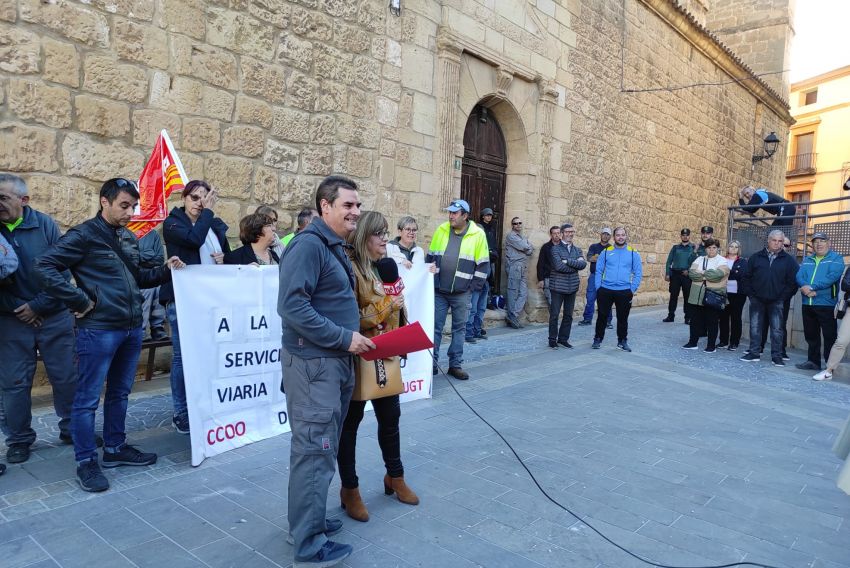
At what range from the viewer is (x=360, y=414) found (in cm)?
309

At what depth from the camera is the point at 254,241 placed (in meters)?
4.61

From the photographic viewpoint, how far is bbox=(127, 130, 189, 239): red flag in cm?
496

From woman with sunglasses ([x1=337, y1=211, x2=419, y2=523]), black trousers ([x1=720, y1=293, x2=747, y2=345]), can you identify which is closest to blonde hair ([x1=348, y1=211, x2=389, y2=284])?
woman with sunglasses ([x1=337, y1=211, x2=419, y2=523])

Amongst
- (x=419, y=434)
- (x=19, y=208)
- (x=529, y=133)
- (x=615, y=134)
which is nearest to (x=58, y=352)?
(x=19, y=208)

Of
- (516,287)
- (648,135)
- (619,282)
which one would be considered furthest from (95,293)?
(648,135)

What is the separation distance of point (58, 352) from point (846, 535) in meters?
4.95

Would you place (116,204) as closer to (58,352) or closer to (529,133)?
(58,352)

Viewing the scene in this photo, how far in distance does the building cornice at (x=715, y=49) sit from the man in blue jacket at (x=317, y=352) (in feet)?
44.1

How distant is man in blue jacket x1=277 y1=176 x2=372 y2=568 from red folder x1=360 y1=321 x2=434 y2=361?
4.9 inches

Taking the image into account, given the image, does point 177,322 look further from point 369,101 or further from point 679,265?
point 679,265

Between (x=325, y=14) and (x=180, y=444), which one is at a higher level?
(x=325, y=14)

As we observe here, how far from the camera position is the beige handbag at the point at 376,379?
9.73ft

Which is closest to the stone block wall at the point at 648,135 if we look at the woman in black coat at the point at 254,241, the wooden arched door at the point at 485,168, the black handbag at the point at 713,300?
the wooden arched door at the point at 485,168

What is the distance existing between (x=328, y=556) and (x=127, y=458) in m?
1.79
